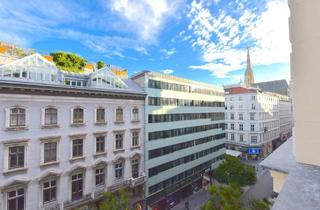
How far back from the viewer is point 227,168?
96.7ft

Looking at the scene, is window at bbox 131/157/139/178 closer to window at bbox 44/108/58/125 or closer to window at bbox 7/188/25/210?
window at bbox 44/108/58/125

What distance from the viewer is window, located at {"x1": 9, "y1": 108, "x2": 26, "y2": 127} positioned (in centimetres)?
1551

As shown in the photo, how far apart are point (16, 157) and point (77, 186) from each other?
20.4 ft

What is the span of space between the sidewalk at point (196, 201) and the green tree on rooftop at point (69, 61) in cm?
2338

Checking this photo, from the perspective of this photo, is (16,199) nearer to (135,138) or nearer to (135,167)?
(135,167)

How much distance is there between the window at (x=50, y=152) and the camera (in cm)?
1707

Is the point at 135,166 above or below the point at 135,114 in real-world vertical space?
below

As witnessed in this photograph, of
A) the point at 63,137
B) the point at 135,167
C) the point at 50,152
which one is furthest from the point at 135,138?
the point at 50,152

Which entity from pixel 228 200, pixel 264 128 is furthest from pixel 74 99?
pixel 264 128

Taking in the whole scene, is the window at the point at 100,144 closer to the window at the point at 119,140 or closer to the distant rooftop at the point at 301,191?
the window at the point at 119,140

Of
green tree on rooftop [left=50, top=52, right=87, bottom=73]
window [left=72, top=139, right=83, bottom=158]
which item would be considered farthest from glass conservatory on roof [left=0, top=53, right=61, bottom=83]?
window [left=72, top=139, right=83, bottom=158]

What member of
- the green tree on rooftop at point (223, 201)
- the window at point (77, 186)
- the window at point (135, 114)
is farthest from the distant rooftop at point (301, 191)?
the window at point (135, 114)

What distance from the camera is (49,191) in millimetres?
17281

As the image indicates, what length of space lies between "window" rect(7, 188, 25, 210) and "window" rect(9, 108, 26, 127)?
537 cm
